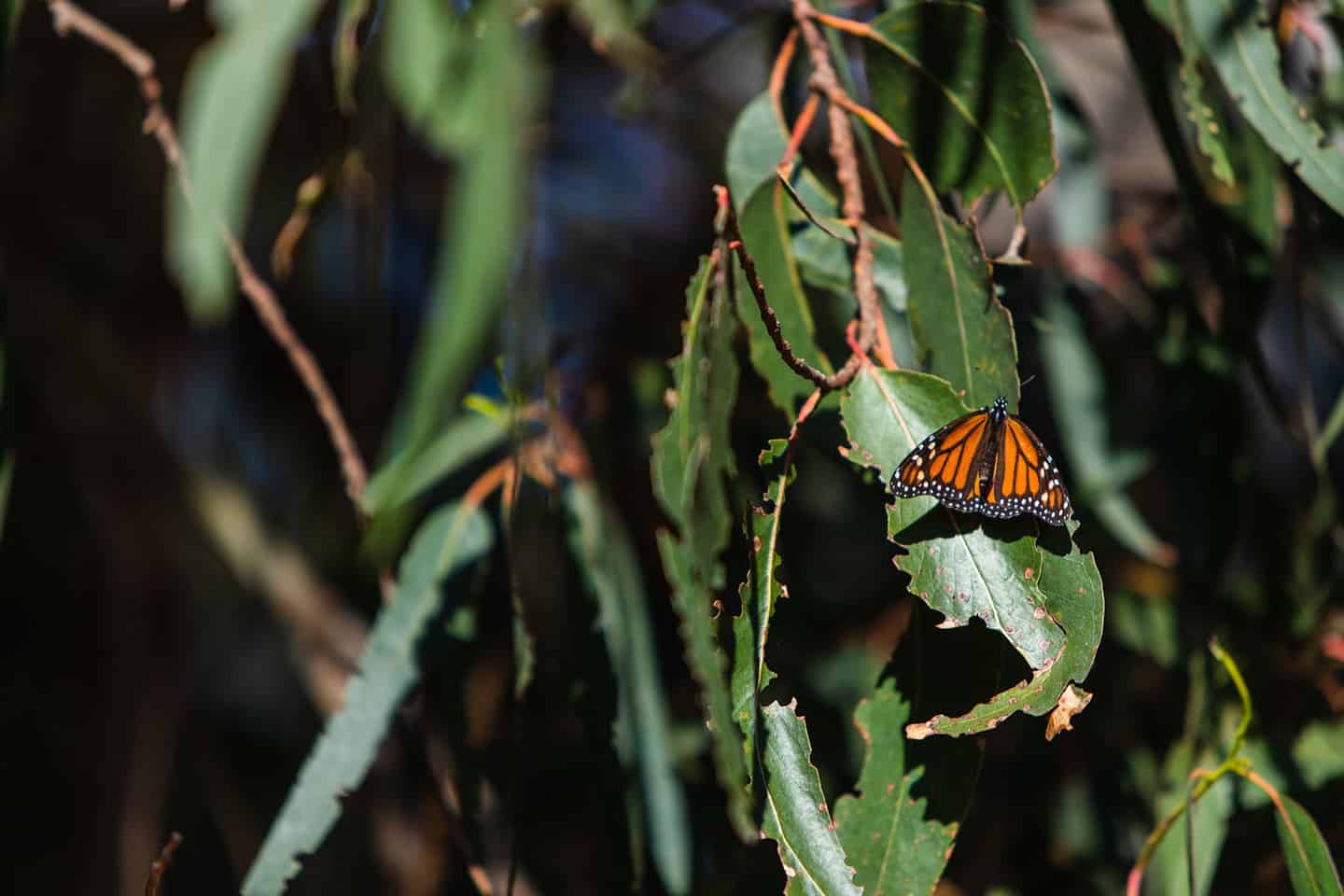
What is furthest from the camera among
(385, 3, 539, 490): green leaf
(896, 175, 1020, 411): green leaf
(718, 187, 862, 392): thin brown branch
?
(896, 175, 1020, 411): green leaf

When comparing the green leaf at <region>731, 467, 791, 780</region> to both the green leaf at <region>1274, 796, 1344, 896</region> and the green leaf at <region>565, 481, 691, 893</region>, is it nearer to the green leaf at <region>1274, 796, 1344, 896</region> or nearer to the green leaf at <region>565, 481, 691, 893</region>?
the green leaf at <region>565, 481, 691, 893</region>

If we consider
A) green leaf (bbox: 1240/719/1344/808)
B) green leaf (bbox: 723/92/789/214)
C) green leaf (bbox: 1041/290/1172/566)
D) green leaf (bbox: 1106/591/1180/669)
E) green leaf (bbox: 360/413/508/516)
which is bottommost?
green leaf (bbox: 1106/591/1180/669)

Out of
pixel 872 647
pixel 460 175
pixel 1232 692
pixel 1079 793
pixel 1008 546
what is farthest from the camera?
pixel 872 647

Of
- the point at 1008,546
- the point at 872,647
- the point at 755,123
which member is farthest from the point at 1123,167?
the point at 1008,546

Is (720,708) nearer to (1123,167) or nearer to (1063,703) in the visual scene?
(1063,703)

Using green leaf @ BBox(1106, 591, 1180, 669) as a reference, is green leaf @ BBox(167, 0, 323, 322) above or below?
above

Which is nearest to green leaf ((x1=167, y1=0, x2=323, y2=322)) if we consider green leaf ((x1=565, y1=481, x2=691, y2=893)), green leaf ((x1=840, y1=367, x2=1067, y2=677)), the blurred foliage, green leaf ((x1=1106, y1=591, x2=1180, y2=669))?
the blurred foliage

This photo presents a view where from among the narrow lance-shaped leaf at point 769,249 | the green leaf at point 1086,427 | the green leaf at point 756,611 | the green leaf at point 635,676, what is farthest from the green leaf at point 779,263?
the green leaf at point 1086,427
